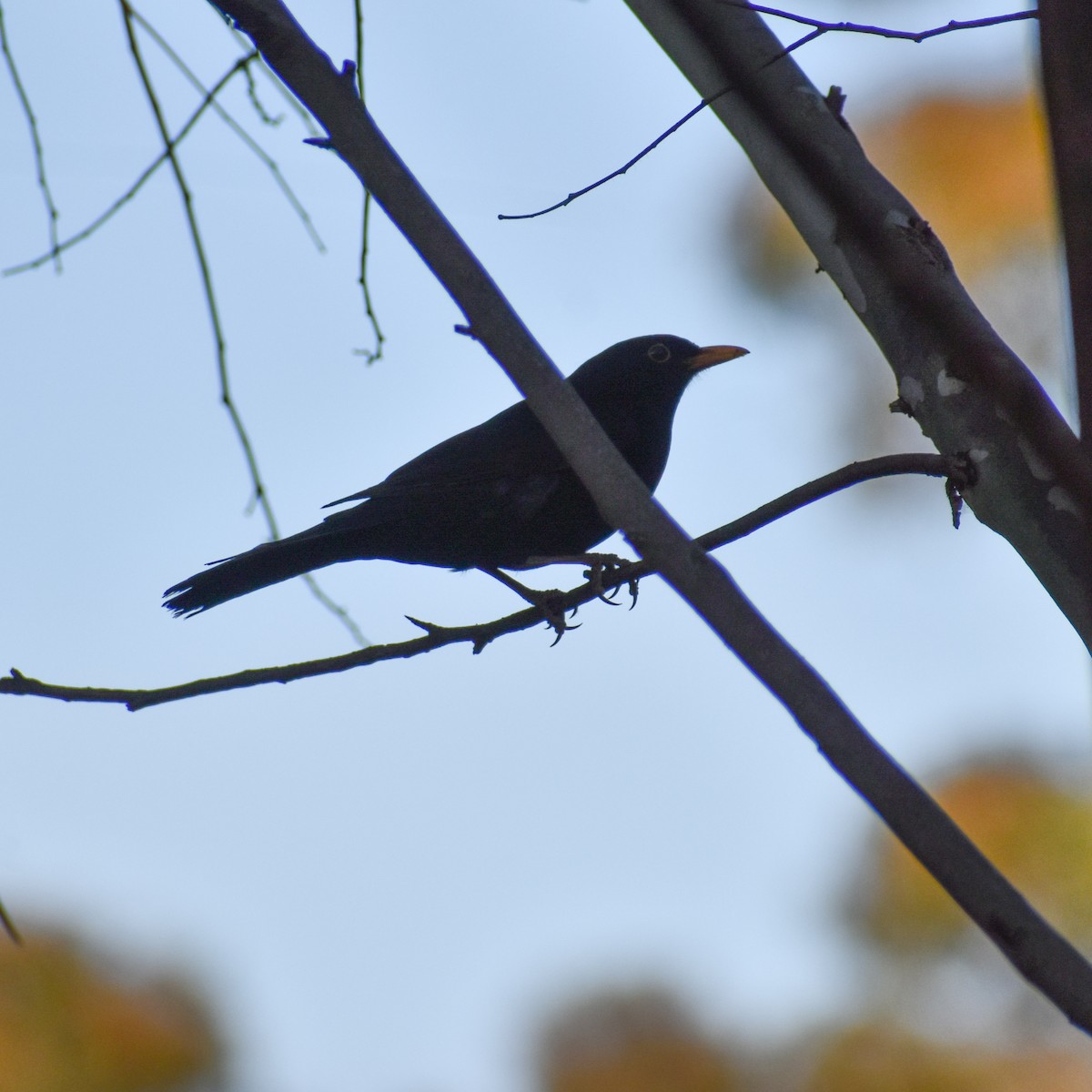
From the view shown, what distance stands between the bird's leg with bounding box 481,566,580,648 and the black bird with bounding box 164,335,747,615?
0.16 feet

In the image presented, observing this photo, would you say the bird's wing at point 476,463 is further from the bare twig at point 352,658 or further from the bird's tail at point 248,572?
the bare twig at point 352,658

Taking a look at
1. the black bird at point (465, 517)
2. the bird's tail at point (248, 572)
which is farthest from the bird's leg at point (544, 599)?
the bird's tail at point (248, 572)

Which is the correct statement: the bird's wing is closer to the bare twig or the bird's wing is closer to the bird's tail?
the bird's tail

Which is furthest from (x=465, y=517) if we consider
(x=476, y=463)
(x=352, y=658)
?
(x=352, y=658)

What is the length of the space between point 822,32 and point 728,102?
0.38 m

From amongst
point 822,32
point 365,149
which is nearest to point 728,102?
point 822,32

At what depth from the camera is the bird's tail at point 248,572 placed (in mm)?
3975

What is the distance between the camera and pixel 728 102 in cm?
291

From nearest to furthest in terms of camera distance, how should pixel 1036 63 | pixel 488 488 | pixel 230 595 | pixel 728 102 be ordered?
pixel 1036 63, pixel 728 102, pixel 230 595, pixel 488 488

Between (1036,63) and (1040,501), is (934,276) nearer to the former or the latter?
(1040,501)

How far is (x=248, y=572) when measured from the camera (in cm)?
401

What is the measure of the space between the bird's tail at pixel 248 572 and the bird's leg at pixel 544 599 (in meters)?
0.71

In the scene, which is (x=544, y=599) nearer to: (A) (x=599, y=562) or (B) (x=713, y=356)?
(A) (x=599, y=562)

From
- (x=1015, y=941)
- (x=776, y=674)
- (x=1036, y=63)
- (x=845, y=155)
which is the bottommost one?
(x=1015, y=941)
